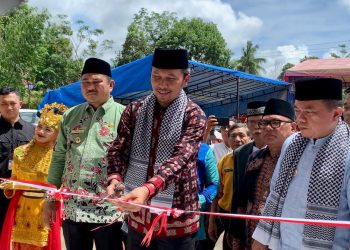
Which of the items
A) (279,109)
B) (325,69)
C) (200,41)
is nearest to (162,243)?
(279,109)

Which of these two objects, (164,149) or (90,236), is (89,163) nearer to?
(90,236)

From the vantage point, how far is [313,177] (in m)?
2.16

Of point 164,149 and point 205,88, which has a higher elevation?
point 205,88

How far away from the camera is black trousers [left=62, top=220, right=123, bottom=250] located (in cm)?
302

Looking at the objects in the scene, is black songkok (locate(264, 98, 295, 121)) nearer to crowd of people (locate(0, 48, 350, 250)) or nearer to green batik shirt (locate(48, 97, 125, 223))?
crowd of people (locate(0, 48, 350, 250))

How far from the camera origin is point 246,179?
3.19 m

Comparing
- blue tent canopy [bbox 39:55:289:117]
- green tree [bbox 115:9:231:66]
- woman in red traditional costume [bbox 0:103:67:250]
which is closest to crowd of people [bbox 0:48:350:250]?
woman in red traditional costume [bbox 0:103:67:250]

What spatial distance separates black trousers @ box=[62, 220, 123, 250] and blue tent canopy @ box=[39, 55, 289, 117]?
5.20 m

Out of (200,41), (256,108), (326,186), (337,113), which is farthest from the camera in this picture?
(200,41)

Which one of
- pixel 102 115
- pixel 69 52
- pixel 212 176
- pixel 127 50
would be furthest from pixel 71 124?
pixel 127 50

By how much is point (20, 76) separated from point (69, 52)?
12.5 m

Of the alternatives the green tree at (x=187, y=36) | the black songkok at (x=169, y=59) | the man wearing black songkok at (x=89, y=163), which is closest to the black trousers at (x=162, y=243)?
the man wearing black songkok at (x=89, y=163)

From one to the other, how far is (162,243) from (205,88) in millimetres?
11949

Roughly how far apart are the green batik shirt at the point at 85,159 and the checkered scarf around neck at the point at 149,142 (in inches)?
22.1
